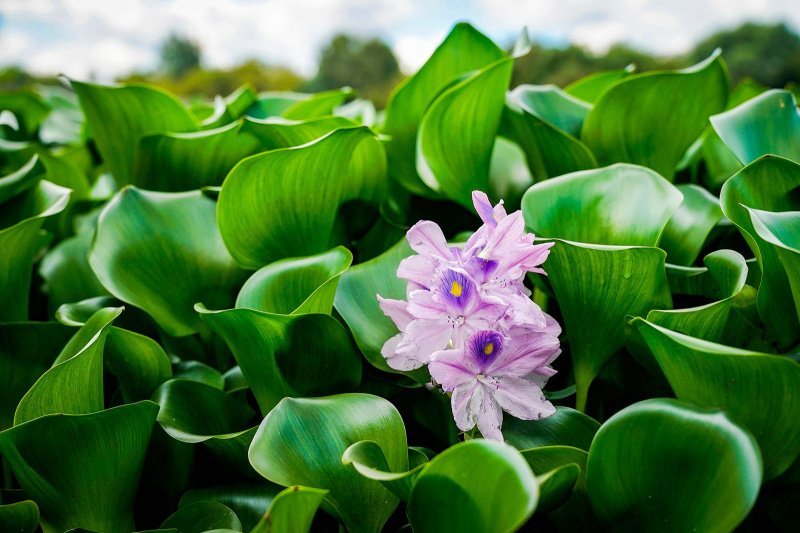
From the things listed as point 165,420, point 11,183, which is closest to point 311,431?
point 165,420

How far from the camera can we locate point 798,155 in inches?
43.9

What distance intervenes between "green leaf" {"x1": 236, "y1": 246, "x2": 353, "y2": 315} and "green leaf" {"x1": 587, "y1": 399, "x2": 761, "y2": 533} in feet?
1.37

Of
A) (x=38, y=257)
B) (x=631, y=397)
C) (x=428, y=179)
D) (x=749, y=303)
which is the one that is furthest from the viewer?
(x=38, y=257)

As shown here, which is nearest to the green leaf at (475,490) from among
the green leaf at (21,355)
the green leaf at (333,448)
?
the green leaf at (333,448)

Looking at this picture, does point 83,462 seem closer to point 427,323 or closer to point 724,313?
point 427,323

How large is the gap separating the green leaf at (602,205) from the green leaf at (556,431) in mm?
224

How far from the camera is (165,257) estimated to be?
1.12 m

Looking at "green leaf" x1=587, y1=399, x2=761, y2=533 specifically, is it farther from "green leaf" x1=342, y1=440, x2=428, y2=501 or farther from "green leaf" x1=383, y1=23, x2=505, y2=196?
"green leaf" x1=383, y1=23, x2=505, y2=196

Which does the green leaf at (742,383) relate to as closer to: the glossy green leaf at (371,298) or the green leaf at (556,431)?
the green leaf at (556,431)

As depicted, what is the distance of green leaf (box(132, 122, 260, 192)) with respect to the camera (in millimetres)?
1246

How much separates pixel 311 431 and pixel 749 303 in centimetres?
54

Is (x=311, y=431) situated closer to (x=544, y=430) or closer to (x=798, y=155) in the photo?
(x=544, y=430)

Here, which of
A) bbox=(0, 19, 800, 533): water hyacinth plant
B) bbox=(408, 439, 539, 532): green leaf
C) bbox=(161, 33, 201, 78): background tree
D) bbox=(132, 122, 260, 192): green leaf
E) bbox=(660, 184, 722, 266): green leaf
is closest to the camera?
bbox=(408, 439, 539, 532): green leaf

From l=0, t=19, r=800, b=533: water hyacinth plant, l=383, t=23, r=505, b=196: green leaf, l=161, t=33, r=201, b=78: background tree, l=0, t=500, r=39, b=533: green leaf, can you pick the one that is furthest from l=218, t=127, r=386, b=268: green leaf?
l=161, t=33, r=201, b=78: background tree
